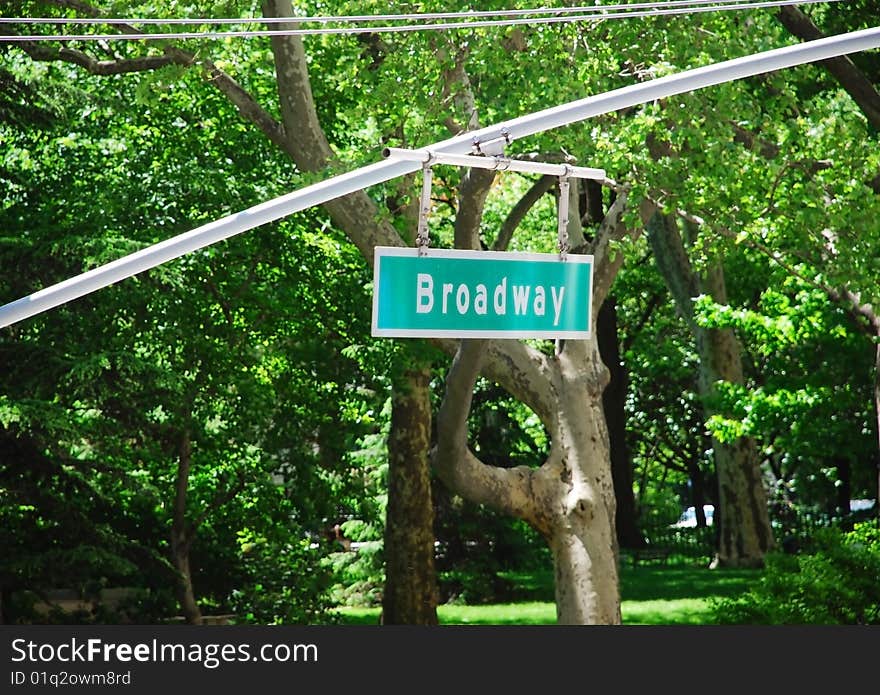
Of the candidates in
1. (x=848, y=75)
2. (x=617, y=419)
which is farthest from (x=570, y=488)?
(x=617, y=419)

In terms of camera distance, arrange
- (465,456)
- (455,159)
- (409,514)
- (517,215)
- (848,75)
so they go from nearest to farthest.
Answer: (455,159), (465,456), (517,215), (848,75), (409,514)

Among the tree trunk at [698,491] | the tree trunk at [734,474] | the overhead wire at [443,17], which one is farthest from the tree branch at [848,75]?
the tree trunk at [698,491]

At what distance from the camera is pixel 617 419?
34.1 m

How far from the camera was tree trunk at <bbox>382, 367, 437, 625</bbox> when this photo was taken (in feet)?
65.6

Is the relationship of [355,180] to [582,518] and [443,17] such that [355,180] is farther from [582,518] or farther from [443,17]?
[582,518]

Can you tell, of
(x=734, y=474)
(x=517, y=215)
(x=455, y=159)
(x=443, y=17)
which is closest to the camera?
(x=455, y=159)

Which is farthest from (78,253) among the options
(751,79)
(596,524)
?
(751,79)

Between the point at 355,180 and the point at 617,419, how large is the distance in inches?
1086

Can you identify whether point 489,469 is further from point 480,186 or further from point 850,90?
point 850,90

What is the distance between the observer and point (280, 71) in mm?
15180

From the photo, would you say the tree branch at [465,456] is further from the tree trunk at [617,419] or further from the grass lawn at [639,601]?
the tree trunk at [617,419]

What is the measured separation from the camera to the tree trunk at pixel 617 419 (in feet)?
110

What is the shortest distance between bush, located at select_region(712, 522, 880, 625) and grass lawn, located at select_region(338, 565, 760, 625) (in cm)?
546

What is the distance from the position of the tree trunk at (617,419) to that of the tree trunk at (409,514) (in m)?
13.5
